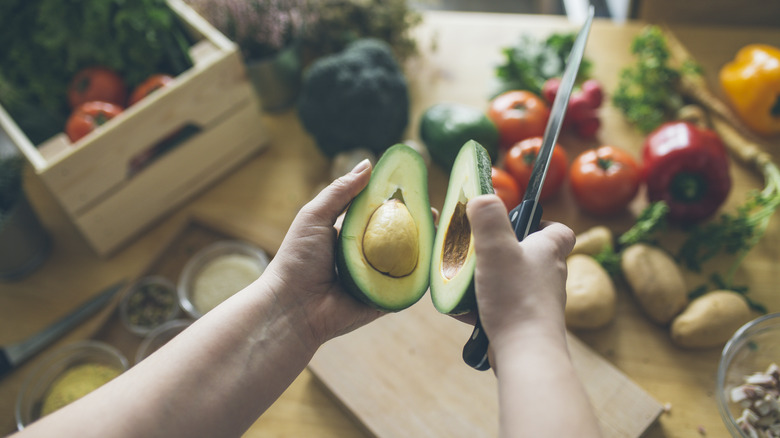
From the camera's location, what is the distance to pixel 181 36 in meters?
1.31

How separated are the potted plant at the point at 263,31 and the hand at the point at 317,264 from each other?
2.20ft

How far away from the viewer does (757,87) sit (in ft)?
4.18

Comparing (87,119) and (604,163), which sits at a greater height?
(87,119)

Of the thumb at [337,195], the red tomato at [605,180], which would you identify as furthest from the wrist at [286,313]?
the red tomato at [605,180]

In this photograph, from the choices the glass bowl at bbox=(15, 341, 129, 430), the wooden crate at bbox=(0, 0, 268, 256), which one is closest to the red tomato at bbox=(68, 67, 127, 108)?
the wooden crate at bbox=(0, 0, 268, 256)

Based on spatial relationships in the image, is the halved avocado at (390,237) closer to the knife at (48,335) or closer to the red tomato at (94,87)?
the knife at (48,335)

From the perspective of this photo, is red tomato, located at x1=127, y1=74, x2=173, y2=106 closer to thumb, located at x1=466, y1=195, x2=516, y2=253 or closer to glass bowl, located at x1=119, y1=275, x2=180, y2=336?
glass bowl, located at x1=119, y1=275, x2=180, y2=336

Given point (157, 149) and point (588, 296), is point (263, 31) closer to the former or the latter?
point (157, 149)

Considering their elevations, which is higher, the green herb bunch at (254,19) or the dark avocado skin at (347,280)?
the green herb bunch at (254,19)

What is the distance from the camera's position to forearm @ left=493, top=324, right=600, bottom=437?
1.84ft

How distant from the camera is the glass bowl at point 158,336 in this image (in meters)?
1.08

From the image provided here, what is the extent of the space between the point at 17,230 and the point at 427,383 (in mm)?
912

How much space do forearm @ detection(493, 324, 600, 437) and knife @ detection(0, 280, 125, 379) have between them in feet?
3.04

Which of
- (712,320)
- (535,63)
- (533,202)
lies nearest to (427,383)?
(533,202)
